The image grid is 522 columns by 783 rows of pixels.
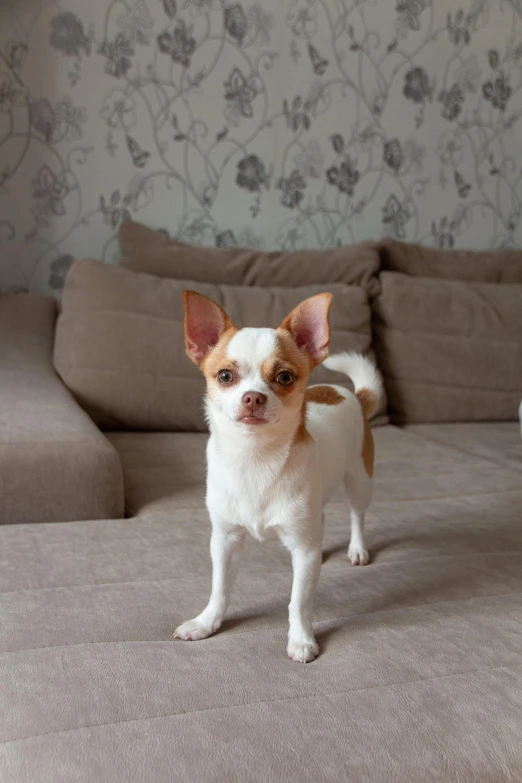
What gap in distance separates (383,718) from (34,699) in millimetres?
395

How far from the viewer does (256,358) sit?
3.31ft

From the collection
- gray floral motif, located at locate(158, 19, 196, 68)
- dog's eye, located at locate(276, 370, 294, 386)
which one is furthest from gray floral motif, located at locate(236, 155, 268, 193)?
dog's eye, located at locate(276, 370, 294, 386)

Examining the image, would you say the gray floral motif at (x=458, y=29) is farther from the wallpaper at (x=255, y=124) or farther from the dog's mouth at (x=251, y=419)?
the dog's mouth at (x=251, y=419)

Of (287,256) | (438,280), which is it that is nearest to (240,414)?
(287,256)

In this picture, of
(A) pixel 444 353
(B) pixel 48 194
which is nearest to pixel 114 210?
(B) pixel 48 194

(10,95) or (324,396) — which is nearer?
(324,396)

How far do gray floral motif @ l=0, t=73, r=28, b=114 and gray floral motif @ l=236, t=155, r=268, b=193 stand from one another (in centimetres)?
72

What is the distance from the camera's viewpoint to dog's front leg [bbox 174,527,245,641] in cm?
108

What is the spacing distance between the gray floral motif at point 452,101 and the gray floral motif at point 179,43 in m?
0.99

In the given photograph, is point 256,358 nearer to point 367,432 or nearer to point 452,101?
point 367,432

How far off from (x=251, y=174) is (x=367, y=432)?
1465 mm

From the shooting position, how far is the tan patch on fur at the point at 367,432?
1418 mm

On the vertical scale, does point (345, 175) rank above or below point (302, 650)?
above

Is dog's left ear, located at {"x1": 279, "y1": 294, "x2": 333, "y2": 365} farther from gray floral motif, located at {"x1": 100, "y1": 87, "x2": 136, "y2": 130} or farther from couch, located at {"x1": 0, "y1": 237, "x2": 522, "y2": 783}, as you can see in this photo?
gray floral motif, located at {"x1": 100, "y1": 87, "x2": 136, "y2": 130}
